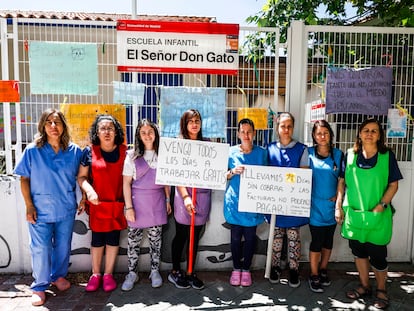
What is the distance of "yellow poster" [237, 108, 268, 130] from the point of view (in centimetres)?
415

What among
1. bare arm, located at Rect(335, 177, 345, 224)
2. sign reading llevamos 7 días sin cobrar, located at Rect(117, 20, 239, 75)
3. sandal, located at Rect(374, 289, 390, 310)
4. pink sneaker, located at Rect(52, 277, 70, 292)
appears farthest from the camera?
sign reading llevamos 7 días sin cobrar, located at Rect(117, 20, 239, 75)

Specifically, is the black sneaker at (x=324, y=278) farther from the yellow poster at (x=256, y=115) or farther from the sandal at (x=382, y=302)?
the yellow poster at (x=256, y=115)

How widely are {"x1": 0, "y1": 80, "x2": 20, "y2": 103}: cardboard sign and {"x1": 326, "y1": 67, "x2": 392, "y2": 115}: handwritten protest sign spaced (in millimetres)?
3579

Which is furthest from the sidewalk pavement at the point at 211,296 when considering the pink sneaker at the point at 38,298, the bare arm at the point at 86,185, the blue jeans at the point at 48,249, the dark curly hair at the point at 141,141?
the dark curly hair at the point at 141,141

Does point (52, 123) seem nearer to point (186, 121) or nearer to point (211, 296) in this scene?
point (186, 121)

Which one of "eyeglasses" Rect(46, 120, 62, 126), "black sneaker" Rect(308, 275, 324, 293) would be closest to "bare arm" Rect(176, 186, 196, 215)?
"eyeglasses" Rect(46, 120, 62, 126)

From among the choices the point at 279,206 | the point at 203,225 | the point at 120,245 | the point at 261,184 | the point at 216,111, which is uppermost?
the point at 216,111

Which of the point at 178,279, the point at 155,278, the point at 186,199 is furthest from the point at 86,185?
the point at 178,279

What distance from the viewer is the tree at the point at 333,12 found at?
4348 mm

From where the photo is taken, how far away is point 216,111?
4.11 meters

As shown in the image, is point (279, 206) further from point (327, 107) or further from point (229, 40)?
point (229, 40)

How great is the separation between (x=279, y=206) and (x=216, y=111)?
130 centimetres

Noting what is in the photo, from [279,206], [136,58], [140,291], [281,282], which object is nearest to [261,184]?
[279,206]

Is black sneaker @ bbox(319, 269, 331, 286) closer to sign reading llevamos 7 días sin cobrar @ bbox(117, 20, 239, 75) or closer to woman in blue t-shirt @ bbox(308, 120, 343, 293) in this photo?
woman in blue t-shirt @ bbox(308, 120, 343, 293)
